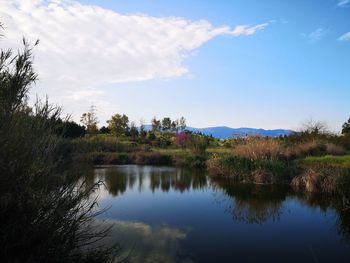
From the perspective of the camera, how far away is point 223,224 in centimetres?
1033

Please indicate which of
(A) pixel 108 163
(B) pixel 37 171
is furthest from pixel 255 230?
(A) pixel 108 163

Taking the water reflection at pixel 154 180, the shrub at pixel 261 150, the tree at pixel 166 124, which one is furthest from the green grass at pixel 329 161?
the tree at pixel 166 124

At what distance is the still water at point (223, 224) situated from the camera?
778 cm

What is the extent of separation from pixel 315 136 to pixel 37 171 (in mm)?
25207

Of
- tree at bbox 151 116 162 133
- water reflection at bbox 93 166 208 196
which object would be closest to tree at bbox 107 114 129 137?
tree at bbox 151 116 162 133

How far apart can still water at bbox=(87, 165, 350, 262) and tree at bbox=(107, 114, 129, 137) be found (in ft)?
99.7

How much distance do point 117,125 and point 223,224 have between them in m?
38.7

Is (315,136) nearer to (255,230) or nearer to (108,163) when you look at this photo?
(108,163)

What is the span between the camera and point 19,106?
4285mm

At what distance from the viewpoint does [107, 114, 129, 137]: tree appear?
47312mm

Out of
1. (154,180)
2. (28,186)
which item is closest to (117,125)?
(154,180)

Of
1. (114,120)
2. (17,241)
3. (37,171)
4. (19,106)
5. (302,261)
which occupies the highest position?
(114,120)

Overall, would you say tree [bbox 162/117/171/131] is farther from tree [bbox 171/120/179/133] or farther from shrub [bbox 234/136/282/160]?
shrub [bbox 234/136/282/160]

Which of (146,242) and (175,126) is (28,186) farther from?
(175,126)
